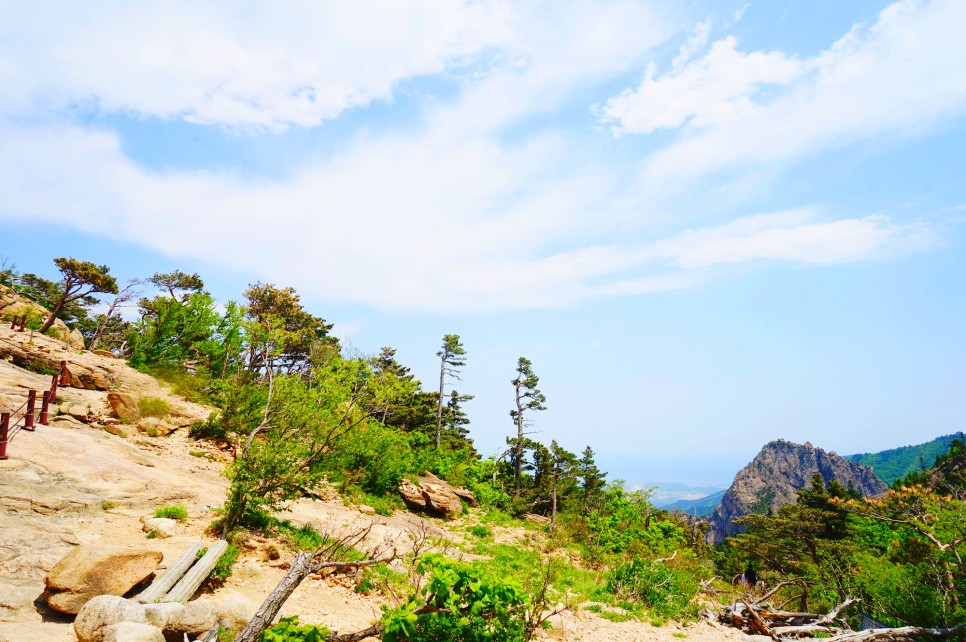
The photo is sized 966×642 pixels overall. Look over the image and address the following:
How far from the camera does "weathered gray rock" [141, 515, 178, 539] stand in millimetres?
9648

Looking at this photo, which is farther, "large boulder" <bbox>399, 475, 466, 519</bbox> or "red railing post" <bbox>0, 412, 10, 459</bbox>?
"large boulder" <bbox>399, 475, 466, 519</bbox>

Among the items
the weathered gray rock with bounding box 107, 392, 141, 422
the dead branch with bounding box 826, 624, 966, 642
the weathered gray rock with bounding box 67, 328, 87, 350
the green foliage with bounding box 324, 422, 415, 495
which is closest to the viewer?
the dead branch with bounding box 826, 624, 966, 642

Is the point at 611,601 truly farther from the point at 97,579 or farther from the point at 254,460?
the point at 97,579

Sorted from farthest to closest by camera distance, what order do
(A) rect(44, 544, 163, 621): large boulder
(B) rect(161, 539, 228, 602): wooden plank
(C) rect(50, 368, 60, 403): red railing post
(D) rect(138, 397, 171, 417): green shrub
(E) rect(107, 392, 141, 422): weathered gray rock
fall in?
A: (D) rect(138, 397, 171, 417): green shrub, (E) rect(107, 392, 141, 422): weathered gray rock, (C) rect(50, 368, 60, 403): red railing post, (B) rect(161, 539, 228, 602): wooden plank, (A) rect(44, 544, 163, 621): large boulder

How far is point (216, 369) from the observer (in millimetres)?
29500

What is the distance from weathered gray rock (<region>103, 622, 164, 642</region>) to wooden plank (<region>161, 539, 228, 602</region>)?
1.30 meters

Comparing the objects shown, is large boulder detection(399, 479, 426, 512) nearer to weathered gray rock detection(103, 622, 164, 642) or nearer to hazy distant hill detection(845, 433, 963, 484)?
weathered gray rock detection(103, 622, 164, 642)

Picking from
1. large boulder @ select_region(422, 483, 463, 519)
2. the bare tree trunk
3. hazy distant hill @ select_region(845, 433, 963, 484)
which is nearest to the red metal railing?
large boulder @ select_region(422, 483, 463, 519)

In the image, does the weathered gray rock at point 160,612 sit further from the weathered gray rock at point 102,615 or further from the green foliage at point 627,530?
the green foliage at point 627,530

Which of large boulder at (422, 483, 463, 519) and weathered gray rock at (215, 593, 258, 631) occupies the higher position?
weathered gray rock at (215, 593, 258, 631)

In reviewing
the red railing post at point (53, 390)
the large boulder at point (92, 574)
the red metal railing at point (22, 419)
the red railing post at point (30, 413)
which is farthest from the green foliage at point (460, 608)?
the red railing post at point (53, 390)

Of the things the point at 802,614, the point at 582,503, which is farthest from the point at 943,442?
the point at 802,614

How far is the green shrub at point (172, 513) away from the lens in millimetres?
10468

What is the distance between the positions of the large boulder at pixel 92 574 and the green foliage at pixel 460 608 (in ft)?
13.8
